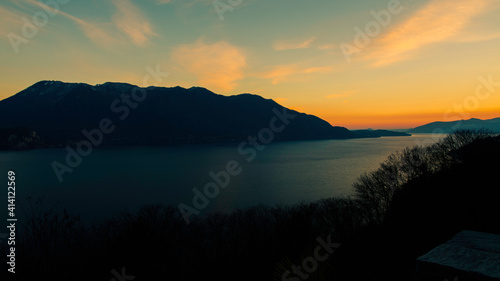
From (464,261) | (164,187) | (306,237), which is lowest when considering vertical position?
(306,237)

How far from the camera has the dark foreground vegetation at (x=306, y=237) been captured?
1792 cm

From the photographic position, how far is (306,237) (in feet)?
90.2

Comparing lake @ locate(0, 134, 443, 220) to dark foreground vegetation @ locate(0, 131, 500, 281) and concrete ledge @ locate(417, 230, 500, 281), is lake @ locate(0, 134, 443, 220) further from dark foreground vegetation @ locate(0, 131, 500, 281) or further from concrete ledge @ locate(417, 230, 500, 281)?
concrete ledge @ locate(417, 230, 500, 281)

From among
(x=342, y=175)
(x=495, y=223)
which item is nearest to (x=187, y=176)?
(x=342, y=175)

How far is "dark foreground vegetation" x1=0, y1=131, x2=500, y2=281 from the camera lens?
1792cm

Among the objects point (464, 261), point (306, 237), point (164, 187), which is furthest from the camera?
point (164, 187)

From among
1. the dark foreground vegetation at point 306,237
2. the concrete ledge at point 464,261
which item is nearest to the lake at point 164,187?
the dark foreground vegetation at point 306,237

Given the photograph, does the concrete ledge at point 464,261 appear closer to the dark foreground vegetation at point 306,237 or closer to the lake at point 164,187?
the dark foreground vegetation at point 306,237

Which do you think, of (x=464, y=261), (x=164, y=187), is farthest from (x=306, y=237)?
(x=164, y=187)

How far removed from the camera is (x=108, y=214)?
44969 millimetres

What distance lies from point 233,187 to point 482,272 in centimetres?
6892

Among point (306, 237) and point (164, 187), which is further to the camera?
point (164, 187)

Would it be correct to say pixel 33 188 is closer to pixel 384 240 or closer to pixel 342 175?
pixel 384 240

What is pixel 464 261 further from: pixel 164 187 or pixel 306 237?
pixel 164 187
